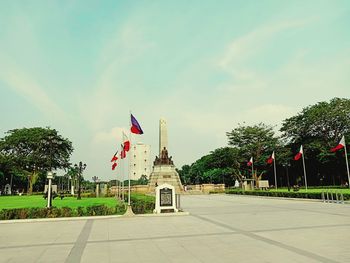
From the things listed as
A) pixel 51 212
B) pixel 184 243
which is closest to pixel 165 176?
pixel 51 212

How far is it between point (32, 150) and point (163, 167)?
26.2 metres

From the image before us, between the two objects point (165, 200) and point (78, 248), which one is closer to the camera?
point (78, 248)

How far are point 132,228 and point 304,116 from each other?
55264 mm

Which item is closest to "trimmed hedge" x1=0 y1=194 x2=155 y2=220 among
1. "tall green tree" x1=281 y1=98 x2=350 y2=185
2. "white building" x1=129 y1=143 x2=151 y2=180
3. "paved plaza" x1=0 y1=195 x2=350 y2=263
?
"paved plaza" x1=0 y1=195 x2=350 y2=263

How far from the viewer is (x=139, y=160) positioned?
135 meters

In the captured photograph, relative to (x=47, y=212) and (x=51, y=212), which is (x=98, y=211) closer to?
(x=51, y=212)

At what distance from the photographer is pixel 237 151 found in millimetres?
64875

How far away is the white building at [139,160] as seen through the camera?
13288 centimetres

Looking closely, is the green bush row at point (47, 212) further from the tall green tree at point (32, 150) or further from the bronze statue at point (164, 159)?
the tall green tree at point (32, 150)

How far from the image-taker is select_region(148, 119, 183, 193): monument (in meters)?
53.2

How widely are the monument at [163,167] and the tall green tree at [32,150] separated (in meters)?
20.2

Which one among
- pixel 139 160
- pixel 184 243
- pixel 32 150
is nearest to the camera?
pixel 184 243

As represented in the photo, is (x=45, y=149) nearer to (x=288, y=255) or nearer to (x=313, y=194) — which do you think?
(x=313, y=194)

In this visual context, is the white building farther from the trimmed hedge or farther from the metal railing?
the trimmed hedge
